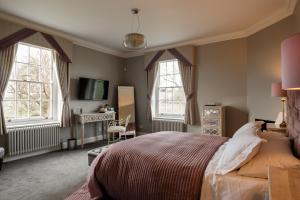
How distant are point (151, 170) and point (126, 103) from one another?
4.38m

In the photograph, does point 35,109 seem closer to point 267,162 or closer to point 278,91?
point 267,162

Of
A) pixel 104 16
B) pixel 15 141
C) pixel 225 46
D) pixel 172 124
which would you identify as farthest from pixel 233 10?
pixel 15 141

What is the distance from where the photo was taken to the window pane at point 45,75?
4.36 m

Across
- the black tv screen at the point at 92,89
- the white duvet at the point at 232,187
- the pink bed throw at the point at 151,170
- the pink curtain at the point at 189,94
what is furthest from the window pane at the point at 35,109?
the white duvet at the point at 232,187

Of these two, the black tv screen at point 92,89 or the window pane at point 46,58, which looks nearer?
the window pane at point 46,58

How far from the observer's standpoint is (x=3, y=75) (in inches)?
140

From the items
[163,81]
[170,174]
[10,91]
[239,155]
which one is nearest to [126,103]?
[163,81]

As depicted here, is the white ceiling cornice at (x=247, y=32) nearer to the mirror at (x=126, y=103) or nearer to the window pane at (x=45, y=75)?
the mirror at (x=126, y=103)

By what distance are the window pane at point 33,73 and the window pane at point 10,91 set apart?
1.21ft

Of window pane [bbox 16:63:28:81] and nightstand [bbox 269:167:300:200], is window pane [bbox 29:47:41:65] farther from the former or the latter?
nightstand [bbox 269:167:300:200]

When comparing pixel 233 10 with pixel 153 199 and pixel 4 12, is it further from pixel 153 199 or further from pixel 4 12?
pixel 4 12

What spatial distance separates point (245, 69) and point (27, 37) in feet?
15.4

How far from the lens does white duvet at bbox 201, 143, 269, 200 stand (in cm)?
131

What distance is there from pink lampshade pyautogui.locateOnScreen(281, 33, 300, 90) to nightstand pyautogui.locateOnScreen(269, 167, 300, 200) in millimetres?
Result: 502
